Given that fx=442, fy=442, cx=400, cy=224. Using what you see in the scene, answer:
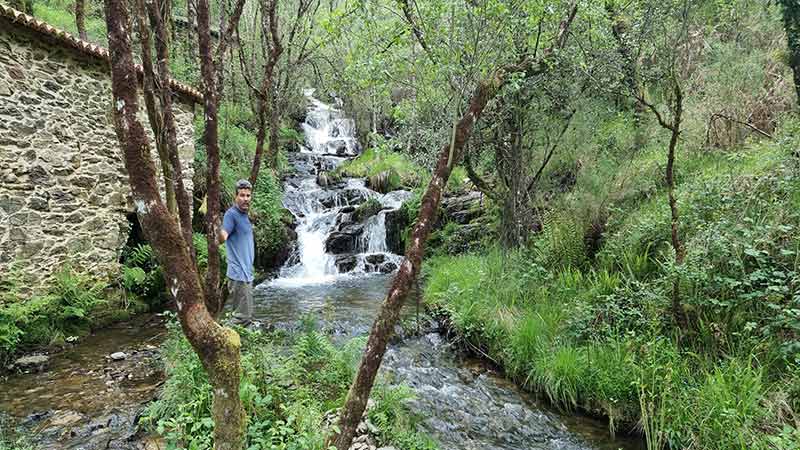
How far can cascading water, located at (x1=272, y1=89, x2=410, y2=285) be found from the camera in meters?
12.2

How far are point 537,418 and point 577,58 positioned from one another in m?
5.40

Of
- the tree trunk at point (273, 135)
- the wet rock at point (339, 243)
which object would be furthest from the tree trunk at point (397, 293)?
the tree trunk at point (273, 135)

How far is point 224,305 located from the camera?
6.90 m

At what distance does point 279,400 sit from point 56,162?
5794mm

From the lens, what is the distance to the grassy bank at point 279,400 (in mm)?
2998

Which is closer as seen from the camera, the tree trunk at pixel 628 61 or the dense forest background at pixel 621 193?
the dense forest background at pixel 621 193

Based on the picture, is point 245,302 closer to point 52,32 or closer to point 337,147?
point 52,32

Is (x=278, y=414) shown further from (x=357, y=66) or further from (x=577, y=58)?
(x=577, y=58)

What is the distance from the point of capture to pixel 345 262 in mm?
12281

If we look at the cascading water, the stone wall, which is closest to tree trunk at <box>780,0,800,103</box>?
the cascading water

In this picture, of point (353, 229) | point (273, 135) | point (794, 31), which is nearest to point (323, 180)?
point (273, 135)

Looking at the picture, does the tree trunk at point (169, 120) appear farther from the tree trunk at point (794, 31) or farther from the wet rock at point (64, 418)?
the tree trunk at point (794, 31)

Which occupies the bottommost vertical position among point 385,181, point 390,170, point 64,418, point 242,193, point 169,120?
point 64,418

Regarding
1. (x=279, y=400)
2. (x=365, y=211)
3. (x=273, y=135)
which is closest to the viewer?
(x=279, y=400)
